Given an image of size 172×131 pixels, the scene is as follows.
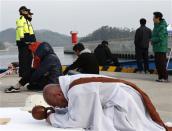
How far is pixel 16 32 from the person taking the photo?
38.6 feet

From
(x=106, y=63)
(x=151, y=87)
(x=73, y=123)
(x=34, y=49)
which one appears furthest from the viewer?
(x=106, y=63)

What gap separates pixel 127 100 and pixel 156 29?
23.5 ft

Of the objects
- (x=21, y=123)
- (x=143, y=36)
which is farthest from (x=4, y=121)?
(x=143, y=36)

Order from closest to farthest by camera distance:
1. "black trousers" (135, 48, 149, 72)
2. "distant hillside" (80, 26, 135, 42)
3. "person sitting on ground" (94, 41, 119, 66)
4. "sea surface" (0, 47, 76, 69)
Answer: "black trousers" (135, 48, 149, 72) → "person sitting on ground" (94, 41, 119, 66) → "sea surface" (0, 47, 76, 69) → "distant hillside" (80, 26, 135, 42)

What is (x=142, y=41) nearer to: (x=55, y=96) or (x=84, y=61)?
(x=84, y=61)

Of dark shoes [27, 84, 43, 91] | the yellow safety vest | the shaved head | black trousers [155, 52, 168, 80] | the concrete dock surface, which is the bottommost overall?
the concrete dock surface

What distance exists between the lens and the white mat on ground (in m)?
4.06

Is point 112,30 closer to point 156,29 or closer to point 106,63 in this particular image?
point 106,63

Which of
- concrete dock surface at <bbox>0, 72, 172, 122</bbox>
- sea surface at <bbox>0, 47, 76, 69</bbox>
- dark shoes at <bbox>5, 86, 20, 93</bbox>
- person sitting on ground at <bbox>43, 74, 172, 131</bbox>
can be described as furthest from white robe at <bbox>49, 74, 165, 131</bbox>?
sea surface at <bbox>0, 47, 76, 69</bbox>

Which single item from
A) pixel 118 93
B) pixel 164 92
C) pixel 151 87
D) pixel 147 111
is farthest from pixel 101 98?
pixel 151 87

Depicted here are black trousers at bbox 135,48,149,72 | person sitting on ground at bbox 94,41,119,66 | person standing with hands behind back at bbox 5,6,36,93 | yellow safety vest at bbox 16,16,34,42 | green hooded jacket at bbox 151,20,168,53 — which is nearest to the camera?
green hooded jacket at bbox 151,20,168,53

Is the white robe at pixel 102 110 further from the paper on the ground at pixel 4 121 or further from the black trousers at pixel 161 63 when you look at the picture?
the black trousers at pixel 161 63

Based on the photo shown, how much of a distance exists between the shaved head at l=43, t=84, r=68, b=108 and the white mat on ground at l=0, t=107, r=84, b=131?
20 cm

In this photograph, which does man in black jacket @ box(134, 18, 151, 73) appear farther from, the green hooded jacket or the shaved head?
the shaved head
